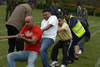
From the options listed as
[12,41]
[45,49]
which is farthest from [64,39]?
[12,41]

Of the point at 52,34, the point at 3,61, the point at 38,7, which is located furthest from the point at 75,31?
the point at 38,7

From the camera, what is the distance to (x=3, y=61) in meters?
7.41

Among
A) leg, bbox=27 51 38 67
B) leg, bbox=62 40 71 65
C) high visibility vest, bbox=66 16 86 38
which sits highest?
leg, bbox=27 51 38 67

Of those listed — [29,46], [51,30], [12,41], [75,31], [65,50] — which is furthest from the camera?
[75,31]

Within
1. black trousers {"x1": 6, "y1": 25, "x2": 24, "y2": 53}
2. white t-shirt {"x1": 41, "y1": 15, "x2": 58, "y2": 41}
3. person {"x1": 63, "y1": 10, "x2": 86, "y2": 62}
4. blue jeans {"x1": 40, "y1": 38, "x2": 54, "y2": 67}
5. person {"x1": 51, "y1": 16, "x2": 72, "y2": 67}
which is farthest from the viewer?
person {"x1": 63, "y1": 10, "x2": 86, "y2": 62}

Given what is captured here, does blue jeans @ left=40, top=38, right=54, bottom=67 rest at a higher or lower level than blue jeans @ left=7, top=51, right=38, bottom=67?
lower

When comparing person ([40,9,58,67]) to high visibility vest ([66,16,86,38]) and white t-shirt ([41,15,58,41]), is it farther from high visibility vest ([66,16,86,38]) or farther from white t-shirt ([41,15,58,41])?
high visibility vest ([66,16,86,38])

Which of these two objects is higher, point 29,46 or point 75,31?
point 29,46

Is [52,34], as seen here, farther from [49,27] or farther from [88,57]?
[88,57]

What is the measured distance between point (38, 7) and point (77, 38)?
159ft

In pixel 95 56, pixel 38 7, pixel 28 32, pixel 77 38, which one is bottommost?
pixel 38 7

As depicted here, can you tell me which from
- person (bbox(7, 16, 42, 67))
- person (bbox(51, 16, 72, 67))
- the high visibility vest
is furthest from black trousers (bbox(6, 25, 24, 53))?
person (bbox(7, 16, 42, 67))

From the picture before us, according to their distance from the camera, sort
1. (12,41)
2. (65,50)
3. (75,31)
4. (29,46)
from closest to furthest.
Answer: (29,46) < (65,50) < (12,41) < (75,31)

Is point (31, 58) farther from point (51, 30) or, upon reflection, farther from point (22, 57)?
point (51, 30)
